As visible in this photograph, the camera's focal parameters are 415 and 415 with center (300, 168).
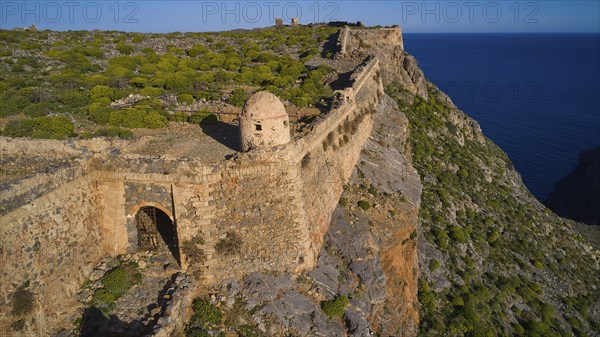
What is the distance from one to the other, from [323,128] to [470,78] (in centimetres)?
17022

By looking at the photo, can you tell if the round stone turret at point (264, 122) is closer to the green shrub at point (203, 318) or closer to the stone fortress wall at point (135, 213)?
the stone fortress wall at point (135, 213)

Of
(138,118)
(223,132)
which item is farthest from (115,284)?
(138,118)

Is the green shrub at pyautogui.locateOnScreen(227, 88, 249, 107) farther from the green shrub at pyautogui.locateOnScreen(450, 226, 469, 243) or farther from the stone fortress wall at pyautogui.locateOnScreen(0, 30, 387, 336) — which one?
the green shrub at pyautogui.locateOnScreen(450, 226, 469, 243)

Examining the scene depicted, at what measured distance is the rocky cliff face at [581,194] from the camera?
64.8m

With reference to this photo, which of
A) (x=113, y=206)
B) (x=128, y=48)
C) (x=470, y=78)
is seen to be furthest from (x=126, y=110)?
(x=470, y=78)

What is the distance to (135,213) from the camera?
666 inches

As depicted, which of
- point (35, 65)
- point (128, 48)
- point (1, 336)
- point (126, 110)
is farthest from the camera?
point (128, 48)

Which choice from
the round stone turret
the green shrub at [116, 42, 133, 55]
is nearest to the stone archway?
the round stone turret

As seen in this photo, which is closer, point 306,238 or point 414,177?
point 306,238

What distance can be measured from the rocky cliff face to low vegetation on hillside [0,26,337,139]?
48138 mm

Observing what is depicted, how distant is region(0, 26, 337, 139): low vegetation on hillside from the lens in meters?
27.8

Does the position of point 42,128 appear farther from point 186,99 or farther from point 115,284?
point 115,284

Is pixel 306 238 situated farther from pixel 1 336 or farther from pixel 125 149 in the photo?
pixel 1 336

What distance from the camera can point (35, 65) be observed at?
140 ft
